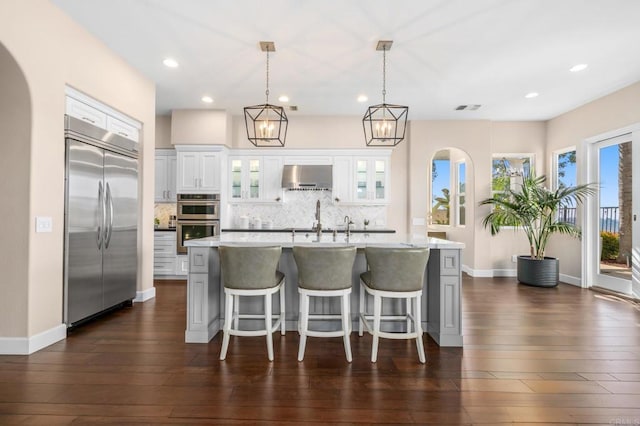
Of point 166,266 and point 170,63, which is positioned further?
point 166,266

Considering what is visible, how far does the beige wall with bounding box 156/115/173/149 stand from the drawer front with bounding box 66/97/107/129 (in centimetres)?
265

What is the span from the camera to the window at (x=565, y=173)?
603 cm

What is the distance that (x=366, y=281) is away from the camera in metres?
2.94

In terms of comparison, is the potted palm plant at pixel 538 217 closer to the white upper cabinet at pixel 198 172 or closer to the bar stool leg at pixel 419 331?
A: the bar stool leg at pixel 419 331

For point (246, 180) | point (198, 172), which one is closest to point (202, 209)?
point (198, 172)

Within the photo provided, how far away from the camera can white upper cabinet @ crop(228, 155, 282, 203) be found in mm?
6438

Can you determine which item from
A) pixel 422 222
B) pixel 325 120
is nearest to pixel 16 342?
pixel 325 120

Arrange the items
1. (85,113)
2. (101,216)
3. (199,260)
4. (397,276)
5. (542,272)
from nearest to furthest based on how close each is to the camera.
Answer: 1. (397,276)
2. (199,260)
3. (85,113)
4. (101,216)
5. (542,272)

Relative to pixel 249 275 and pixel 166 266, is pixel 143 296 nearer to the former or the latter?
pixel 166 266

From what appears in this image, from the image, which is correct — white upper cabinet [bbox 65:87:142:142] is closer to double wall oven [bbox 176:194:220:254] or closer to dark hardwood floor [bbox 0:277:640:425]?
double wall oven [bbox 176:194:220:254]

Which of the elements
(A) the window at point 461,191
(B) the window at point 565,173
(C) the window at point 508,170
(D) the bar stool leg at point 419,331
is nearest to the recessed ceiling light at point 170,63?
(D) the bar stool leg at point 419,331

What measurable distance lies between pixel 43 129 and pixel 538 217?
701 centimetres

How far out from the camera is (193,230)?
6055 millimetres

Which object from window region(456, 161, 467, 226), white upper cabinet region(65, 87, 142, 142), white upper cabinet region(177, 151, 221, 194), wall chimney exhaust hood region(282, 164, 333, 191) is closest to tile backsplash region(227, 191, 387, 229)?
wall chimney exhaust hood region(282, 164, 333, 191)
